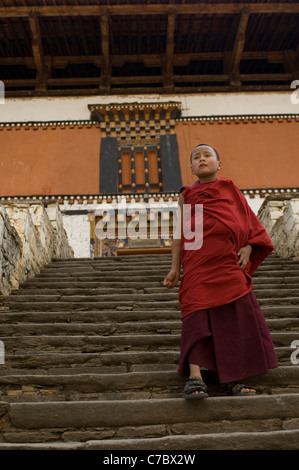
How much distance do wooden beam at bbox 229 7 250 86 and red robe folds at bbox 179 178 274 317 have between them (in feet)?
28.0

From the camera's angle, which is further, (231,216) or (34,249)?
(34,249)

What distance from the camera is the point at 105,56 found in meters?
9.85

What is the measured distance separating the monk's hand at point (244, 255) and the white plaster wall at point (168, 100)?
824 centimetres

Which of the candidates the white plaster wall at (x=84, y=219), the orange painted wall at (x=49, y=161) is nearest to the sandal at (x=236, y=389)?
the white plaster wall at (x=84, y=219)

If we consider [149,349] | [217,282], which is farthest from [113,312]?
[217,282]

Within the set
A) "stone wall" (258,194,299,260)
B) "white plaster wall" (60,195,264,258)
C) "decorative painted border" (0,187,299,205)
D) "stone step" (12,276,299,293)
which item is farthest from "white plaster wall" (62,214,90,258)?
"stone step" (12,276,299,293)

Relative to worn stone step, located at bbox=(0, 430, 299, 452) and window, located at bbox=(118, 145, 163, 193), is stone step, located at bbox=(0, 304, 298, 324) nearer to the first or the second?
worn stone step, located at bbox=(0, 430, 299, 452)

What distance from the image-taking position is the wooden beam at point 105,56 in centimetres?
922

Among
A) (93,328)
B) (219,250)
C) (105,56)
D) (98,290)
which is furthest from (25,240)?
(105,56)

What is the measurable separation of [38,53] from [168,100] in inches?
133

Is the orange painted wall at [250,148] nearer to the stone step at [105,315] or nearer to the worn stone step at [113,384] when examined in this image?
the stone step at [105,315]

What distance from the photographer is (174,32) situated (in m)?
10.0
